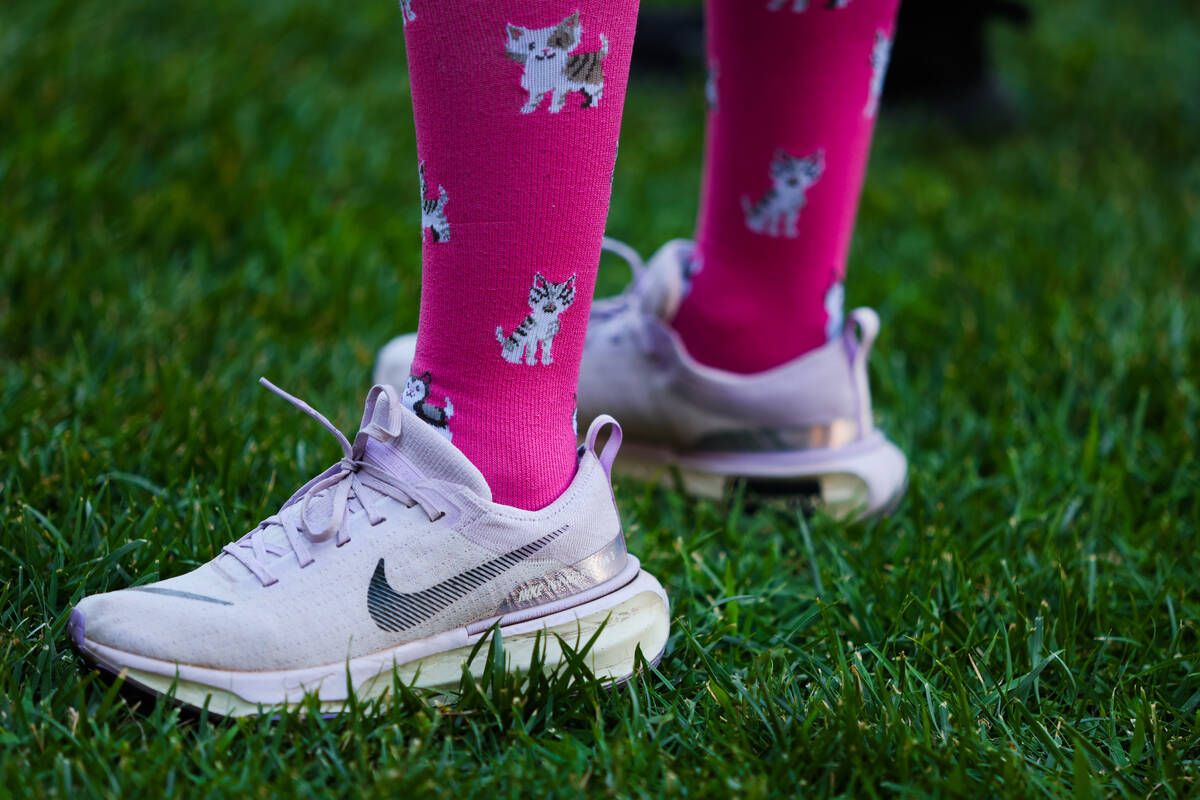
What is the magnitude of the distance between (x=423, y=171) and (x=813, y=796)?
23.2 inches

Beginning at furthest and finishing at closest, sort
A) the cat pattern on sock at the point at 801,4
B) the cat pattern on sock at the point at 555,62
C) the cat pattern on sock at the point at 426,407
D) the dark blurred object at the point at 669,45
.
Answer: the dark blurred object at the point at 669,45 → the cat pattern on sock at the point at 801,4 → the cat pattern on sock at the point at 426,407 → the cat pattern on sock at the point at 555,62

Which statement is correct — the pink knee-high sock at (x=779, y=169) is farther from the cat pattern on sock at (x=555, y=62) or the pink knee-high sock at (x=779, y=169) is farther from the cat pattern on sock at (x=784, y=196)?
the cat pattern on sock at (x=555, y=62)

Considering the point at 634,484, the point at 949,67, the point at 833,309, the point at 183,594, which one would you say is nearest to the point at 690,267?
the point at 833,309

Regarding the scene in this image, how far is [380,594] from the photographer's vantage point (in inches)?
35.7

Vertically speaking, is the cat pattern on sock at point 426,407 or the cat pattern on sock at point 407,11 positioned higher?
the cat pattern on sock at point 407,11

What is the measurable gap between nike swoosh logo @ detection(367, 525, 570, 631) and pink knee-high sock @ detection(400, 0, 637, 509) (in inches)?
2.0

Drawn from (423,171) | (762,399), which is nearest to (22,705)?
(423,171)

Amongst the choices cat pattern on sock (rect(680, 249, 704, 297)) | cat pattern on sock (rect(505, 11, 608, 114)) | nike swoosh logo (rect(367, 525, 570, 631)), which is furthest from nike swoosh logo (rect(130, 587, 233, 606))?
cat pattern on sock (rect(680, 249, 704, 297))

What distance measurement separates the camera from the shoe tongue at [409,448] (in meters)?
0.91

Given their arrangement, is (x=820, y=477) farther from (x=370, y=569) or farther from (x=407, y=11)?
(x=407, y=11)

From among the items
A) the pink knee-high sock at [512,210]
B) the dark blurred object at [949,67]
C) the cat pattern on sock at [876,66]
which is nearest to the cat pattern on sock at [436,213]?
the pink knee-high sock at [512,210]

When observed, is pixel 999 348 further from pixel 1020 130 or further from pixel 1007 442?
pixel 1020 130

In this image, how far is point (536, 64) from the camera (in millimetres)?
842

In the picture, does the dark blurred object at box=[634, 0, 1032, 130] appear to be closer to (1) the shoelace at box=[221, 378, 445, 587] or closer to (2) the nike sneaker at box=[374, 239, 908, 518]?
(2) the nike sneaker at box=[374, 239, 908, 518]
